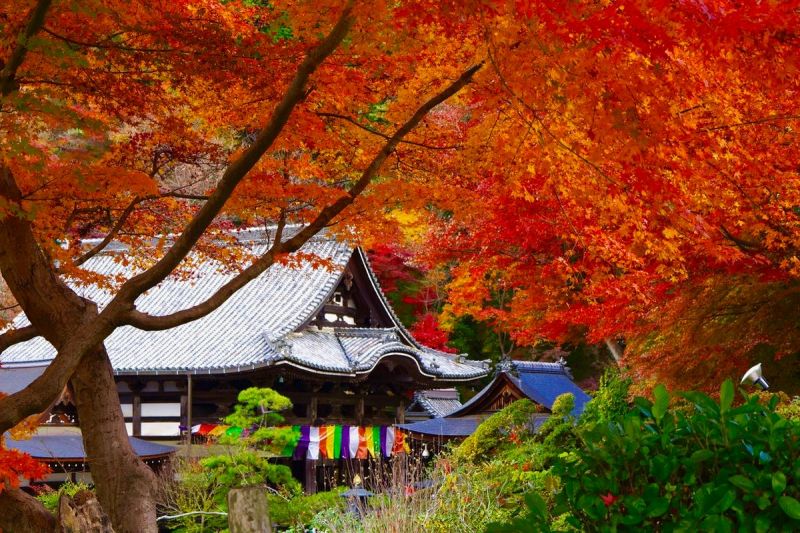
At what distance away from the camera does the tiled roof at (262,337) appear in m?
19.1

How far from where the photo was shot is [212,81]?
692cm

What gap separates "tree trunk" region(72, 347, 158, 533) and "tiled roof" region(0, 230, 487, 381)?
36.2 feet

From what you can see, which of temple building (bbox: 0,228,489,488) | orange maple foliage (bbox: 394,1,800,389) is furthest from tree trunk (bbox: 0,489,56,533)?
temple building (bbox: 0,228,489,488)

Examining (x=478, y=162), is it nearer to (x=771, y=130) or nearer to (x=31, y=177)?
(x=771, y=130)

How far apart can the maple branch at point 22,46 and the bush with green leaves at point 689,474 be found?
401 centimetres

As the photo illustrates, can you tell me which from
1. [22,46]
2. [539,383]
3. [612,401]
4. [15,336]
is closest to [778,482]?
[22,46]

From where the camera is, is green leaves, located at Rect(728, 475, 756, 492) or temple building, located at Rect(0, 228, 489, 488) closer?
green leaves, located at Rect(728, 475, 756, 492)

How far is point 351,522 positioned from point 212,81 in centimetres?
438

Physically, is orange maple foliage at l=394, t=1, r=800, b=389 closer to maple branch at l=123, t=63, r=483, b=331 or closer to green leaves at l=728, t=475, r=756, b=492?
maple branch at l=123, t=63, r=483, b=331

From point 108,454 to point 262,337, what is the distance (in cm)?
1221

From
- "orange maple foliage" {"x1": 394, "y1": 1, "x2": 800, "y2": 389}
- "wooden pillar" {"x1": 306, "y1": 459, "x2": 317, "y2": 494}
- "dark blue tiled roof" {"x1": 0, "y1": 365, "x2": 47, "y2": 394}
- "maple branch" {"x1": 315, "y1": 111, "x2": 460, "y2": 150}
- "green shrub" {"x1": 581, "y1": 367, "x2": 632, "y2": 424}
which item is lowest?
"wooden pillar" {"x1": 306, "y1": 459, "x2": 317, "y2": 494}

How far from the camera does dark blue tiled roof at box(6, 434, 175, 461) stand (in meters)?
15.7

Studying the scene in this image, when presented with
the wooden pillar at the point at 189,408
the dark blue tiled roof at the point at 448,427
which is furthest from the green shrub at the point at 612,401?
the wooden pillar at the point at 189,408

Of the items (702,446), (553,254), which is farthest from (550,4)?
(553,254)
